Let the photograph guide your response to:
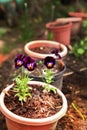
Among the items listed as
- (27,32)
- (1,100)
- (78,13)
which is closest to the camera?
(1,100)

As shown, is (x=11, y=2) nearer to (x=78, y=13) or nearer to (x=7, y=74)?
(x=78, y=13)

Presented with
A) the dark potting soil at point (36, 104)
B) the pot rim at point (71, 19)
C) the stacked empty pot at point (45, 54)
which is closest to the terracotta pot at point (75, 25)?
the pot rim at point (71, 19)

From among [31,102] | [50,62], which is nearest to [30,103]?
[31,102]

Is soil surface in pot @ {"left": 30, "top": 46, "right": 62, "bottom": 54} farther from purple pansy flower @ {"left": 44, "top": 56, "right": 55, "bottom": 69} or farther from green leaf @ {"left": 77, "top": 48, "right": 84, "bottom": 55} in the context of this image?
purple pansy flower @ {"left": 44, "top": 56, "right": 55, "bottom": 69}

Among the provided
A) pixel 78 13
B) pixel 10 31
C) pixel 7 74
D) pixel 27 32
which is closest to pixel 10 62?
pixel 7 74

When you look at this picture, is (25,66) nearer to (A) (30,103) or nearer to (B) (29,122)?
(A) (30,103)

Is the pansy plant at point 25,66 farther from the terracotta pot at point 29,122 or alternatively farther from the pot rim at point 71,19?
the pot rim at point 71,19
